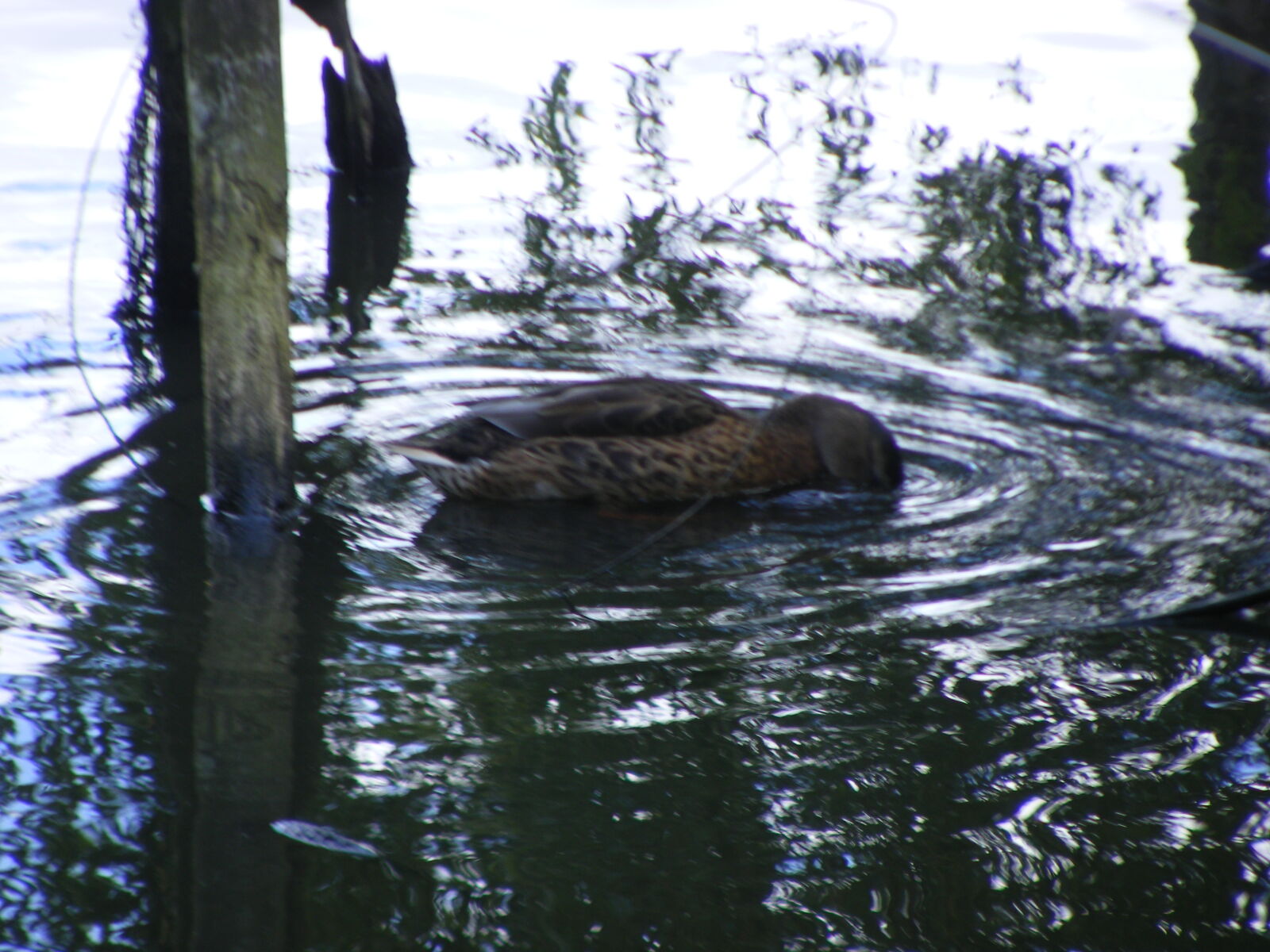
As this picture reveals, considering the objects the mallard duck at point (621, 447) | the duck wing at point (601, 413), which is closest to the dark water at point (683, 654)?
the mallard duck at point (621, 447)

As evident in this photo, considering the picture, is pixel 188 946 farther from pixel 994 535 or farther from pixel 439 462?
pixel 994 535

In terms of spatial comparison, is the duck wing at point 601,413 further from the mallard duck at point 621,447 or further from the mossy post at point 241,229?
the mossy post at point 241,229

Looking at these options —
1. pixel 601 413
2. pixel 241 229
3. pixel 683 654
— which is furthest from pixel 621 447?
pixel 241 229

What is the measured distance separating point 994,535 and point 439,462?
6.67ft

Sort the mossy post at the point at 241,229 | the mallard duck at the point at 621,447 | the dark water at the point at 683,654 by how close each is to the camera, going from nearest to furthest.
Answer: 1. the dark water at the point at 683,654
2. the mossy post at the point at 241,229
3. the mallard duck at the point at 621,447

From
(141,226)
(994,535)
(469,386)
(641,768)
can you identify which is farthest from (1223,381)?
(141,226)

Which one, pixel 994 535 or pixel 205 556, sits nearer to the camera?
pixel 205 556

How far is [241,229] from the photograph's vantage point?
4594 mm

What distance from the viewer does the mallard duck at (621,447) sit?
5645 millimetres

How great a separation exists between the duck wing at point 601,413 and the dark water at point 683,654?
0.34 metres

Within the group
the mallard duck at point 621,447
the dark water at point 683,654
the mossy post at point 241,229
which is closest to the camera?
the dark water at point 683,654

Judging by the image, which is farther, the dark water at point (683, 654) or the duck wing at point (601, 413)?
the duck wing at point (601, 413)

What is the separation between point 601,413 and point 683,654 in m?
1.68

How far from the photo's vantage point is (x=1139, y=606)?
15.0ft
